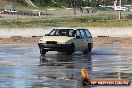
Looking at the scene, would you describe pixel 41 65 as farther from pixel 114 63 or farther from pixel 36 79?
pixel 36 79

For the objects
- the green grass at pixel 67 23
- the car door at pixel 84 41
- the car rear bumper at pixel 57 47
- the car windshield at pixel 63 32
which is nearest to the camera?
the car rear bumper at pixel 57 47

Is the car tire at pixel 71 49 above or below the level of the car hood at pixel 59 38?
below

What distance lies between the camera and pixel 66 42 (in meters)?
29.8

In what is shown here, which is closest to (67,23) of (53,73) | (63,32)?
(63,32)

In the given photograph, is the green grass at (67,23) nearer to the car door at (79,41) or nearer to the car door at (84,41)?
the car door at (84,41)

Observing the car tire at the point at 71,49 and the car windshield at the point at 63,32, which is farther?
the car windshield at the point at 63,32

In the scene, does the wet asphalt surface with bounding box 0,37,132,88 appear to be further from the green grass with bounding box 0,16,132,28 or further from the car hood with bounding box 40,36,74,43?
the green grass with bounding box 0,16,132,28

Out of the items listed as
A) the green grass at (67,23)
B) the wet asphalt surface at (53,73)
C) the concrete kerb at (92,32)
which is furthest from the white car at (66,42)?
the green grass at (67,23)

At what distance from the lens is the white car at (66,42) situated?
29.7 metres

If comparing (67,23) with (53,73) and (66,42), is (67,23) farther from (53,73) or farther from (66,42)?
(53,73)

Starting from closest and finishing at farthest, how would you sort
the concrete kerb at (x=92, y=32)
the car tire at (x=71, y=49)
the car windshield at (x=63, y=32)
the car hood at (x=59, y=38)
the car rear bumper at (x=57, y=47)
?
1. the car rear bumper at (x=57, y=47)
2. the car hood at (x=59, y=38)
3. the car tire at (x=71, y=49)
4. the car windshield at (x=63, y=32)
5. the concrete kerb at (x=92, y=32)

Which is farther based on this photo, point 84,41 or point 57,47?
point 84,41

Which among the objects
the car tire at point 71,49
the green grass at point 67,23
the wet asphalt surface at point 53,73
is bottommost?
the green grass at point 67,23

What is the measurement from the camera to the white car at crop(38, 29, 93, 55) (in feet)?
97.5
